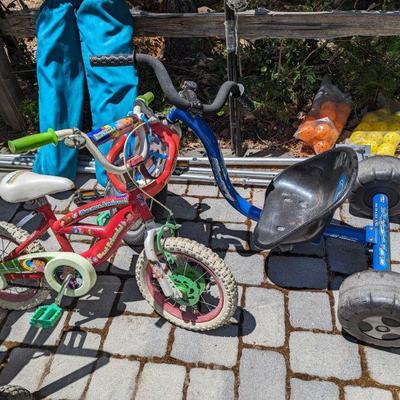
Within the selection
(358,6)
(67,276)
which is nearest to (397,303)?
(67,276)

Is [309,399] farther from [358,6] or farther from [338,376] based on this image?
[358,6]

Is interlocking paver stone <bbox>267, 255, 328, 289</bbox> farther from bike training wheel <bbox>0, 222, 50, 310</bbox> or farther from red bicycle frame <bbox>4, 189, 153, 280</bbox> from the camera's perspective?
bike training wheel <bbox>0, 222, 50, 310</bbox>

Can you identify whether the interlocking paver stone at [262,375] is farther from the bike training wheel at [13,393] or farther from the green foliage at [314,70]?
the green foliage at [314,70]

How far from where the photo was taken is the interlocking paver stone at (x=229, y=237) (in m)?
3.69

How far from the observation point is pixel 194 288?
118 inches

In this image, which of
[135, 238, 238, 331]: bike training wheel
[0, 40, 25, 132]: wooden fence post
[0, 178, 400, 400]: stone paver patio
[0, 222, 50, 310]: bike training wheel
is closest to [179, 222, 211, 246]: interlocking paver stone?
[0, 178, 400, 400]: stone paver patio

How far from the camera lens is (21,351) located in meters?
3.10

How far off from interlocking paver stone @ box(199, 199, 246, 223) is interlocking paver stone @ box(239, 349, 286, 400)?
1.20 metres

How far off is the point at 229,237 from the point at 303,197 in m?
0.76

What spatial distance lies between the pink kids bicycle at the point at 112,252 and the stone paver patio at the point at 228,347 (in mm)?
178

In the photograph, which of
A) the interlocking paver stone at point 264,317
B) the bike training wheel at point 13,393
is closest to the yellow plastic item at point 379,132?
the interlocking paver stone at point 264,317

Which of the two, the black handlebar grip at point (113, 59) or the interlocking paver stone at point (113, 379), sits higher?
the black handlebar grip at point (113, 59)

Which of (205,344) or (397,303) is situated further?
(205,344)

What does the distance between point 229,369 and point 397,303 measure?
1066 millimetres
